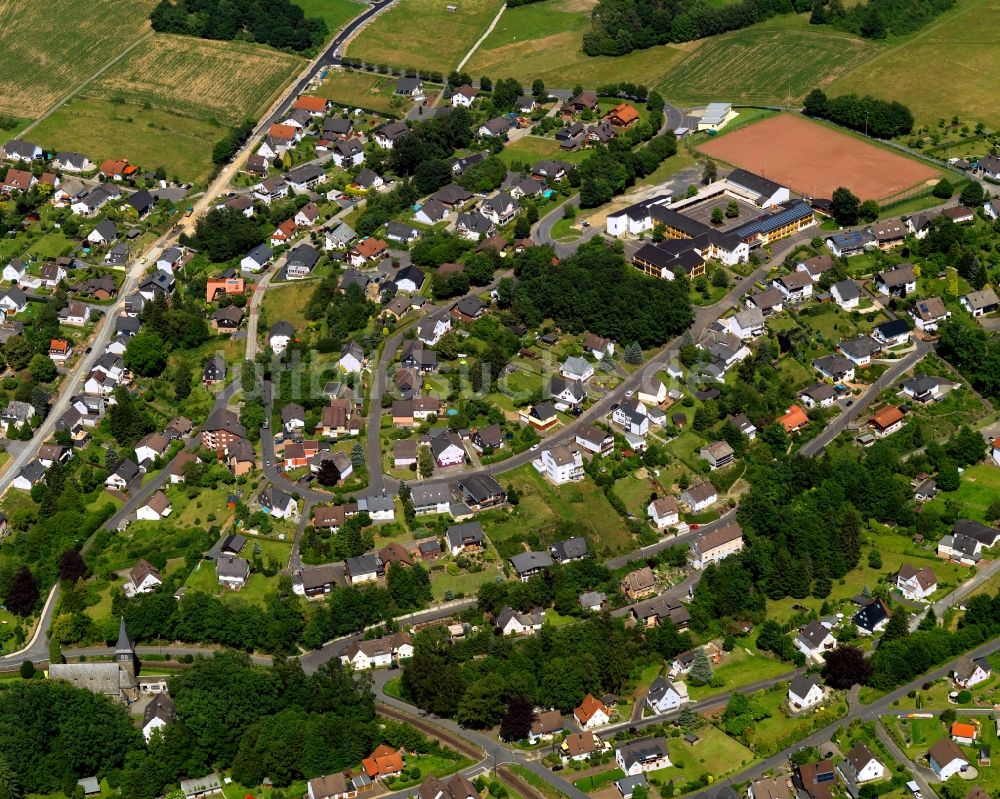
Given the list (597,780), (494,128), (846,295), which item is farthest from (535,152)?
(597,780)

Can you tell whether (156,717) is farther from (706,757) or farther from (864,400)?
(864,400)

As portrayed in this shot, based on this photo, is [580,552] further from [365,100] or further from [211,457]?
[365,100]

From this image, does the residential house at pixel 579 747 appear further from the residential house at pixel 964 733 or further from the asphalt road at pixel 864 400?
the asphalt road at pixel 864 400

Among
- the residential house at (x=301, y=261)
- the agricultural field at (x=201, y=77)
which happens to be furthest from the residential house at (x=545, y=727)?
the agricultural field at (x=201, y=77)

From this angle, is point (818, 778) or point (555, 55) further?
point (555, 55)

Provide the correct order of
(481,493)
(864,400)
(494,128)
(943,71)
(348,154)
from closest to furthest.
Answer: (481,493) → (864,400) → (348,154) → (494,128) → (943,71)

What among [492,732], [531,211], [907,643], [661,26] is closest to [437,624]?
[492,732]

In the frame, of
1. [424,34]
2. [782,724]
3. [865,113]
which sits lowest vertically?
[782,724]
